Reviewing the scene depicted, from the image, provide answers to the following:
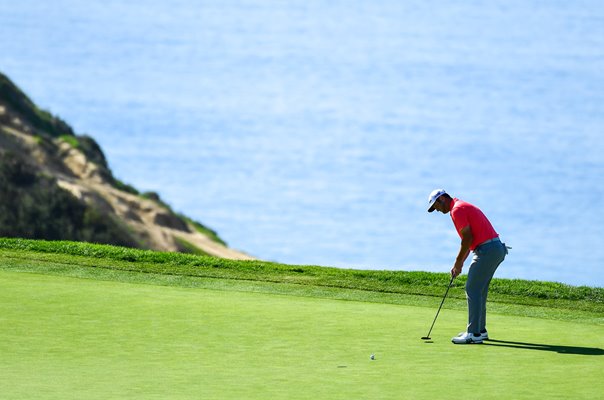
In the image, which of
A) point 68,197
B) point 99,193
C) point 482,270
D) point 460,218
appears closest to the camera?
point 460,218

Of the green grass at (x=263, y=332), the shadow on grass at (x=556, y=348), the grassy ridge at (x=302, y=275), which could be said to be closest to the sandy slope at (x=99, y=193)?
the grassy ridge at (x=302, y=275)

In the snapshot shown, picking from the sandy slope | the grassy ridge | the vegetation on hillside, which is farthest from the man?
the sandy slope

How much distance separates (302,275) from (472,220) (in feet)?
16.0

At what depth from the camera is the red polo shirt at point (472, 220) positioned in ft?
46.1

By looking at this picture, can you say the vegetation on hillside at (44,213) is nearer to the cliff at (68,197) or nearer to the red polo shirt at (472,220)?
the cliff at (68,197)

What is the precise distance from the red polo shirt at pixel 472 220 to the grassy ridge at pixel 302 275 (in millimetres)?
2857

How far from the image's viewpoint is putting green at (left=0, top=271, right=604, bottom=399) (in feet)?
35.9

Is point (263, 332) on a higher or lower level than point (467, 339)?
lower

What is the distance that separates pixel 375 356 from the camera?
493 inches

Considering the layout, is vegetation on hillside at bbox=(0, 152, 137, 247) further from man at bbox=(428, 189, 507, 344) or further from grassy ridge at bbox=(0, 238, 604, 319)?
man at bbox=(428, 189, 507, 344)

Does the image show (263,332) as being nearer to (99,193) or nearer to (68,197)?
(68,197)

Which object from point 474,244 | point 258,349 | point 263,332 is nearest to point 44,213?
point 263,332

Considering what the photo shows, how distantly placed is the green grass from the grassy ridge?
0.09 ft

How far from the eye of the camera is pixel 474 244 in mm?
14180
